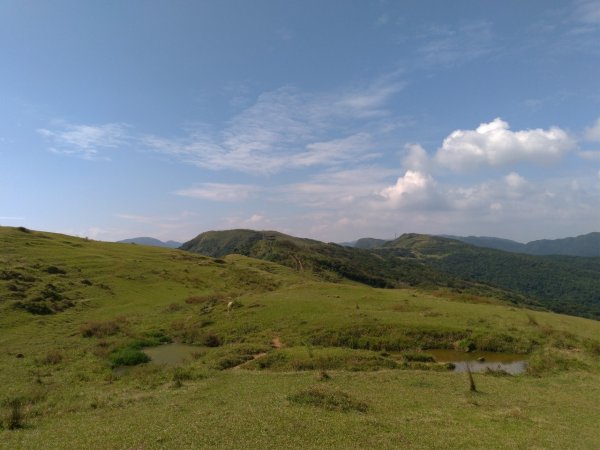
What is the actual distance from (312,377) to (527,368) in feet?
52.1

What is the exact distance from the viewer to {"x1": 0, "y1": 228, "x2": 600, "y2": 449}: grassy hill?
15.7 m

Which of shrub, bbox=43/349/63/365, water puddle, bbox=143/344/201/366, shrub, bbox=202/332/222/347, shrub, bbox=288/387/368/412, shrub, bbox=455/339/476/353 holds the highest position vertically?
shrub, bbox=288/387/368/412

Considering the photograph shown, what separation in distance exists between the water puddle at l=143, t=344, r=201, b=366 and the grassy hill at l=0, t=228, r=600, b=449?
0.76 meters

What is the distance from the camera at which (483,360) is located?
3098 cm

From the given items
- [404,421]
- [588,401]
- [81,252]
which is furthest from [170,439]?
[81,252]

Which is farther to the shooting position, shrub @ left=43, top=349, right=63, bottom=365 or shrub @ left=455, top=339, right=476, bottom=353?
shrub @ left=455, top=339, right=476, bottom=353

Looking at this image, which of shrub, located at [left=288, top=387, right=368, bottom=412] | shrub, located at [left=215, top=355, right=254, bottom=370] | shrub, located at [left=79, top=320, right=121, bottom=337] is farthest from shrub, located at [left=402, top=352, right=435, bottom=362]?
shrub, located at [left=79, top=320, right=121, bottom=337]

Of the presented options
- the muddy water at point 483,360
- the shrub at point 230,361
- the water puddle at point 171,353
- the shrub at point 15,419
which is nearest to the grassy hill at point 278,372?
the shrub at point 15,419

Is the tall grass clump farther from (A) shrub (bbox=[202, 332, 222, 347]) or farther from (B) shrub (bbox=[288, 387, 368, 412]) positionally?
(A) shrub (bbox=[202, 332, 222, 347])

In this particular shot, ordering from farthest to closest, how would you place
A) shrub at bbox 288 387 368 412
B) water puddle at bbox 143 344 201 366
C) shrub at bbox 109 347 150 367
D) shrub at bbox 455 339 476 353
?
shrub at bbox 455 339 476 353, water puddle at bbox 143 344 201 366, shrub at bbox 109 347 150 367, shrub at bbox 288 387 368 412

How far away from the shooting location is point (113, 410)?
18703mm

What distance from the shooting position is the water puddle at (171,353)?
31709 mm

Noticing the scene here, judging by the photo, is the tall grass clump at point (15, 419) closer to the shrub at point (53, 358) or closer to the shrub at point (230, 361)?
the shrub at point (53, 358)

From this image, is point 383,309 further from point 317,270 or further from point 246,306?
point 317,270
